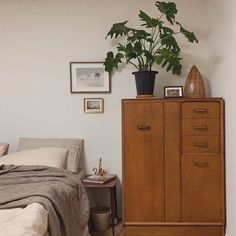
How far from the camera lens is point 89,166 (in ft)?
11.2

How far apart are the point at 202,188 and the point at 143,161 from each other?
1.88 feet

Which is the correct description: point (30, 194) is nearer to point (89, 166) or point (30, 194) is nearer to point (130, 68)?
point (89, 166)

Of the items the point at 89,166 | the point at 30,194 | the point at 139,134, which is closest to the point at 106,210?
the point at 89,166

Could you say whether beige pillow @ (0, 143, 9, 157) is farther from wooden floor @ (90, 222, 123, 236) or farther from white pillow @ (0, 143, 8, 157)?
wooden floor @ (90, 222, 123, 236)

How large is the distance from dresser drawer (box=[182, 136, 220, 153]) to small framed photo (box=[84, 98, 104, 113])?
1027 millimetres

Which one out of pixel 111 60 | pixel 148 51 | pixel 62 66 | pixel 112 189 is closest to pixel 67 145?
pixel 112 189

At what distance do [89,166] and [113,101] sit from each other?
2.50 feet

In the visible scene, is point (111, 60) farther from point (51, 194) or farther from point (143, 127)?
point (51, 194)

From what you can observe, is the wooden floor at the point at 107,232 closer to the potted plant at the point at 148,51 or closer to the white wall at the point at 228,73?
the white wall at the point at 228,73

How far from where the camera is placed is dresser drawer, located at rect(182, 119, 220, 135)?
2758 millimetres

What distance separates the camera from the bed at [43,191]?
160 cm

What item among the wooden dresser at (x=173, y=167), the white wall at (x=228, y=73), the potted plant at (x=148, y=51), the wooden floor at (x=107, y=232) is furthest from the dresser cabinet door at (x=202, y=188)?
the potted plant at (x=148, y=51)

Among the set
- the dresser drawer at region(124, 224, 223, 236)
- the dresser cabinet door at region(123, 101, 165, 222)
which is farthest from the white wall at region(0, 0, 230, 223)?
the dresser drawer at region(124, 224, 223, 236)

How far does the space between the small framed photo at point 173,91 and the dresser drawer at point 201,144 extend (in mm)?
536
